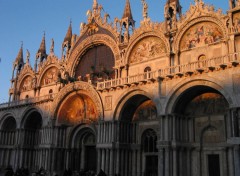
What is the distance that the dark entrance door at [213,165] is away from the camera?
20627 mm

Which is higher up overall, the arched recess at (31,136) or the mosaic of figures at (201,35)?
the mosaic of figures at (201,35)

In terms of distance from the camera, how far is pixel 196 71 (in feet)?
67.3

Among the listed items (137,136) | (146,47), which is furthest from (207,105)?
(146,47)

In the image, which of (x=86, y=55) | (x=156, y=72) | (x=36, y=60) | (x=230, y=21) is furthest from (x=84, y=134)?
(x=230, y=21)

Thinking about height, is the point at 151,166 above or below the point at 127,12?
below

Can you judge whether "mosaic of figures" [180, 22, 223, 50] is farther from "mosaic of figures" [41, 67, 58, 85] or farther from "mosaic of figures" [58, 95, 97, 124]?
"mosaic of figures" [41, 67, 58, 85]

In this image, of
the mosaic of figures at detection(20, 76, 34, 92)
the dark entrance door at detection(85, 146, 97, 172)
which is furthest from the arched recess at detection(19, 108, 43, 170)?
the dark entrance door at detection(85, 146, 97, 172)

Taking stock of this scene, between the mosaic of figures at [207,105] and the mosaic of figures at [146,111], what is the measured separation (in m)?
3.30

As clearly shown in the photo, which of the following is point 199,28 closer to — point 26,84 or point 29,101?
point 29,101

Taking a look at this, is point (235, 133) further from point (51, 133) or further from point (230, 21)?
point (51, 133)

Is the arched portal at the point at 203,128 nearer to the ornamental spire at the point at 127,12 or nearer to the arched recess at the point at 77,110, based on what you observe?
the arched recess at the point at 77,110

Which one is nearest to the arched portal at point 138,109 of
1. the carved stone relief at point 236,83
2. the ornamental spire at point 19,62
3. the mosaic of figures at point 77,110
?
the mosaic of figures at point 77,110

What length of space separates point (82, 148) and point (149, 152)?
26.6ft

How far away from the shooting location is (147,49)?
26844 millimetres
